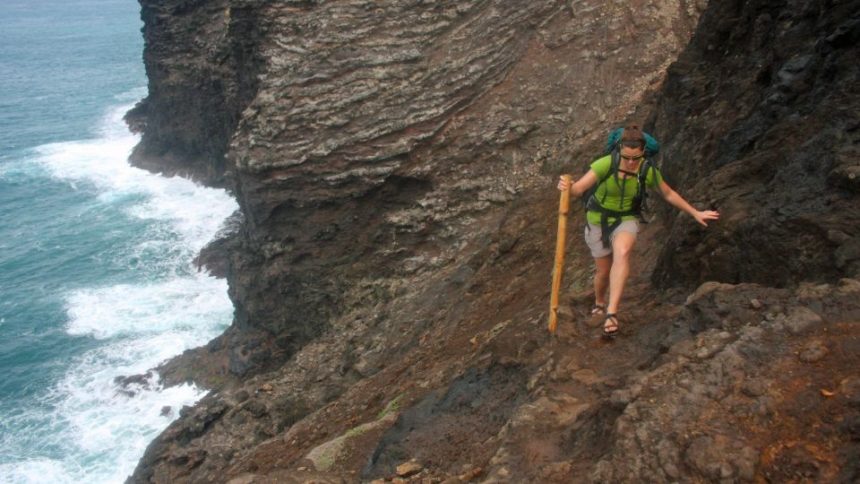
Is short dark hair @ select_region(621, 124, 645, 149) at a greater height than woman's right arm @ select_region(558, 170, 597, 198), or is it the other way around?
short dark hair @ select_region(621, 124, 645, 149)

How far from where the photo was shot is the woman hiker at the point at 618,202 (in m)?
7.11

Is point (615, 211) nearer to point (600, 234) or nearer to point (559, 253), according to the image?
point (600, 234)

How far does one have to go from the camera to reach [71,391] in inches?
1077

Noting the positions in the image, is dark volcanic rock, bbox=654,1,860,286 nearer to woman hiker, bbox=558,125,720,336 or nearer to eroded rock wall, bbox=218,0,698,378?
woman hiker, bbox=558,125,720,336

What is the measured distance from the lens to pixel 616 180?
24.0 feet

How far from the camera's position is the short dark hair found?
276 inches

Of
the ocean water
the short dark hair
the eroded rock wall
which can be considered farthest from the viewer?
the ocean water

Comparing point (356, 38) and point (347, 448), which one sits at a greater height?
point (356, 38)

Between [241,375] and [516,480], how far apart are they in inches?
672

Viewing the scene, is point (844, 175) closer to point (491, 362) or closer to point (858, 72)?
point (858, 72)

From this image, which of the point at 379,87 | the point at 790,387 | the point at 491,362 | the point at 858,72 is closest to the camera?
the point at 790,387

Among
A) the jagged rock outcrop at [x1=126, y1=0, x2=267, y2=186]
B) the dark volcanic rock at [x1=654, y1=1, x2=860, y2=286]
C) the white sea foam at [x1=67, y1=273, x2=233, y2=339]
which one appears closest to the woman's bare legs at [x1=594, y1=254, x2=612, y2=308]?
the dark volcanic rock at [x1=654, y1=1, x2=860, y2=286]

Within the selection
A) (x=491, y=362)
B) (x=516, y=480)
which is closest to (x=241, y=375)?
(x=491, y=362)

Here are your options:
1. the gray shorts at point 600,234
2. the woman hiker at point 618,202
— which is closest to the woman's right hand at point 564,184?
the woman hiker at point 618,202
